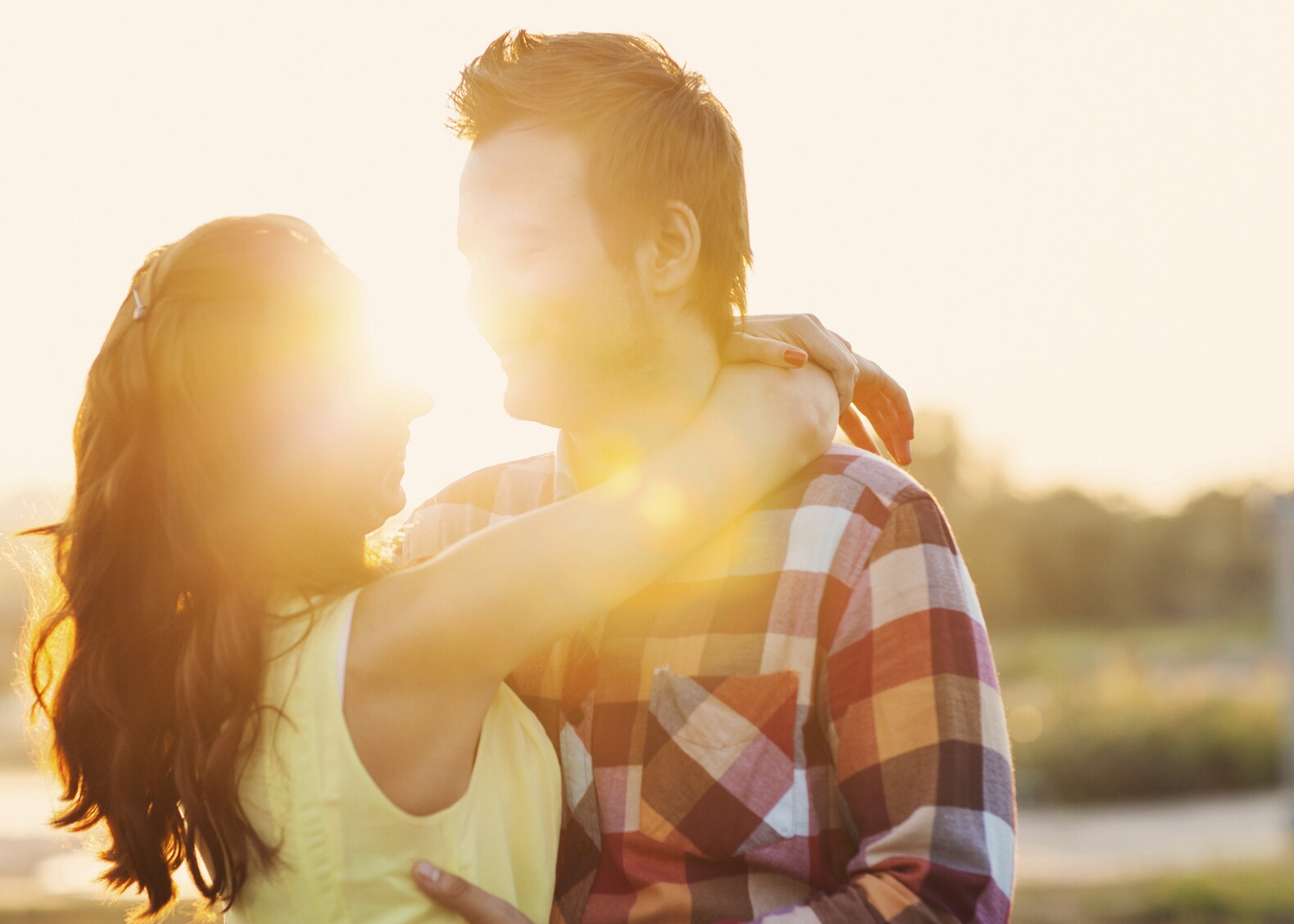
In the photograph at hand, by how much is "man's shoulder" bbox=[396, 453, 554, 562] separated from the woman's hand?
0.50m

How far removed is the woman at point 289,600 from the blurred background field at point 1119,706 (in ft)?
1.84

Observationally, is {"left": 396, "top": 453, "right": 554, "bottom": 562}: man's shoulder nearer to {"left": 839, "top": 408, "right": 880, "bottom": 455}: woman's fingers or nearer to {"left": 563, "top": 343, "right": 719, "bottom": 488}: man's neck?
{"left": 563, "top": 343, "right": 719, "bottom": 488}: man's neck

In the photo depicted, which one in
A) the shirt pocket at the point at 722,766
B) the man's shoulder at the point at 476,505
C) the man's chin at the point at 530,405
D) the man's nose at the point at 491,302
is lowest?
the shirt pocket at the point at 722,766

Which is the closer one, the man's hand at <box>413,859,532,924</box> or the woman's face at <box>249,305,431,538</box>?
the man's hand at <box>413,859,532,924</box>

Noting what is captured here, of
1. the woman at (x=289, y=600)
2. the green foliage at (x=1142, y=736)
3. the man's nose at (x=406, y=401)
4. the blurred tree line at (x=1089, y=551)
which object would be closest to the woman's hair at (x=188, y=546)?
the woman at (x=289, y=600)

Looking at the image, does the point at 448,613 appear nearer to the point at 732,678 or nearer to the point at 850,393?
the point at 732,678

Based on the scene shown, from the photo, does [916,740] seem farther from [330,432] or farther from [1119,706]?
[1119,706]

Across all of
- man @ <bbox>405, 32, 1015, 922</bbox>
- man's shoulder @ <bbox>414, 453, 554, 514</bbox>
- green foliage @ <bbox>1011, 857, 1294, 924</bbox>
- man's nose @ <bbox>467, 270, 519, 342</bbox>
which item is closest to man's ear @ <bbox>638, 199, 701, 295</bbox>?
man @ <bbox>405, 32, 1015, 922</bbox>

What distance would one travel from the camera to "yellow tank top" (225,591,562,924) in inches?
70.7

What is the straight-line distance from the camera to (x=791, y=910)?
1.84 meters

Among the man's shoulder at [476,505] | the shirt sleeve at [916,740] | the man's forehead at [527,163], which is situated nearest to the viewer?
the shirt sleeve at [916,740]

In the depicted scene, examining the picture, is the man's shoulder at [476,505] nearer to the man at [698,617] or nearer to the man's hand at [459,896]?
the man at [698,617]

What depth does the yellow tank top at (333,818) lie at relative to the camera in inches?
70.7

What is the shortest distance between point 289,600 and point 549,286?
25.7 inches
